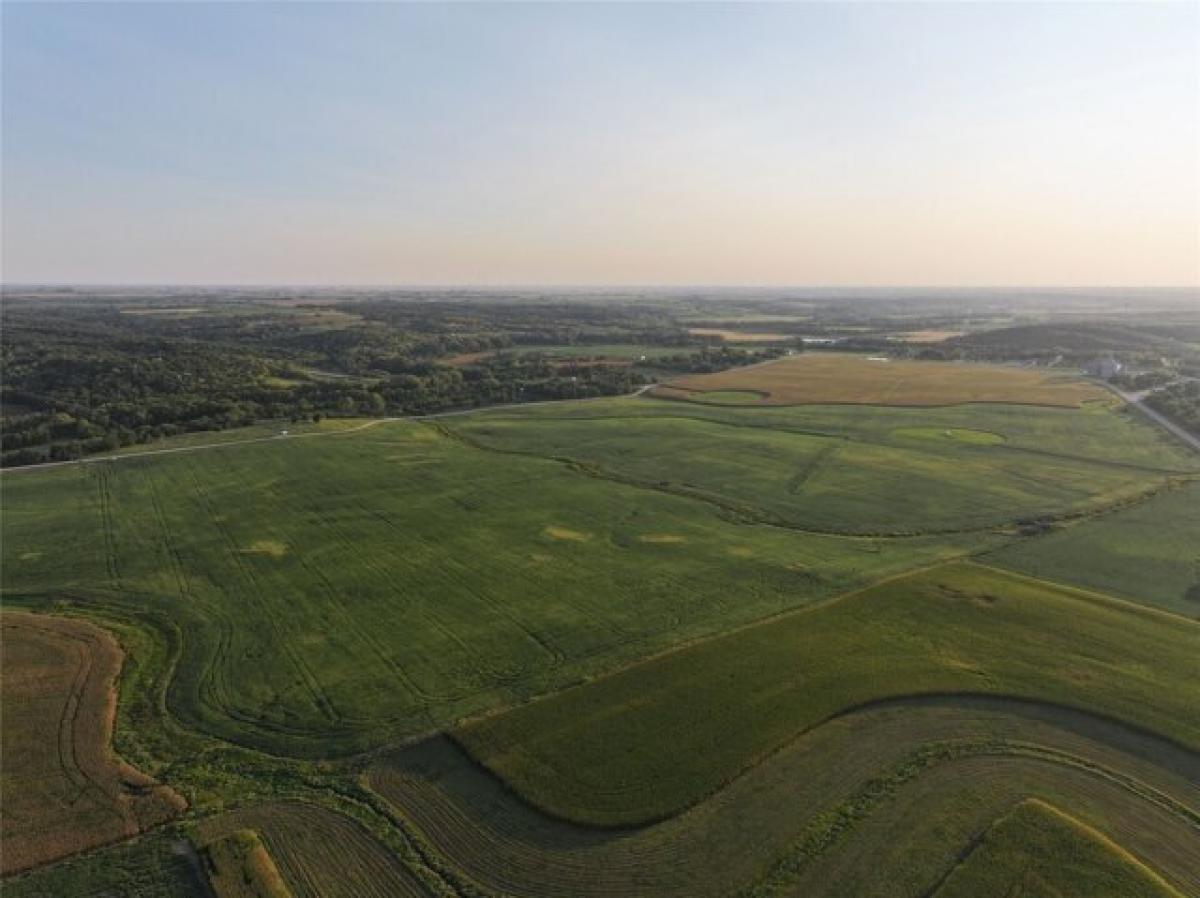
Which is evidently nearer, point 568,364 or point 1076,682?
point 1076,682

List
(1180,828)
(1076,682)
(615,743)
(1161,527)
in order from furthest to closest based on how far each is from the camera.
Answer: (1161,527), (1076,682), (615,743), (1180,828)

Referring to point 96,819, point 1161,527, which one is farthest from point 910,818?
point 1161,527

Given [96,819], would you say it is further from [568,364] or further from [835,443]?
[568,364]

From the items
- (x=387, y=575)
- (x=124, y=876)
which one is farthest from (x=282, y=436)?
(x=124, y=876)

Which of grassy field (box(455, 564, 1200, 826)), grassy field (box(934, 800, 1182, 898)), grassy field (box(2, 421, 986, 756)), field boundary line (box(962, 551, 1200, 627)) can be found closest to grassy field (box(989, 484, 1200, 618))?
field boundary line (box(962, 551, 1200, 627))

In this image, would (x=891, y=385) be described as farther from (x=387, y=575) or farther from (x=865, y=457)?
(x=387, y=575)

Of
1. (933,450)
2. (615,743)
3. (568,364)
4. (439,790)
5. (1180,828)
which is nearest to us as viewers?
(1180,828)

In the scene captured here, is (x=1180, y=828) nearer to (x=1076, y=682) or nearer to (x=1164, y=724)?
(x=1164, y=724)
